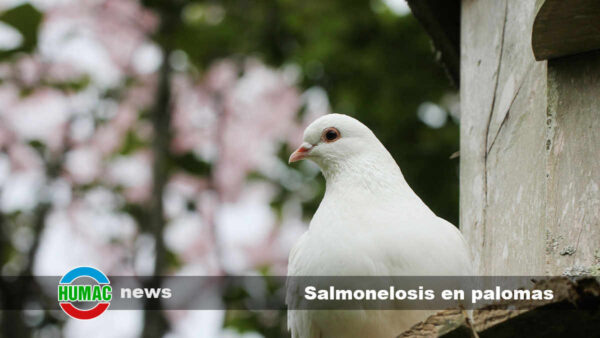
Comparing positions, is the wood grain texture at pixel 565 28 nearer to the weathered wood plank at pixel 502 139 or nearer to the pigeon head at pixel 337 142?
the weathered wood plank at pixel 502 139

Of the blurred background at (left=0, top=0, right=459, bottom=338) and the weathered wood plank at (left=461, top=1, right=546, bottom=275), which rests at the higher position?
the blurred background at (left=0, top=0, right=459, bottom=338)

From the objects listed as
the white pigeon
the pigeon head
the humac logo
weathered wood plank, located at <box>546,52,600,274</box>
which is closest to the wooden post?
weathered wood plank, located at <box>546,52,600,274</box>

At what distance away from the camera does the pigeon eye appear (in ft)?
10.9

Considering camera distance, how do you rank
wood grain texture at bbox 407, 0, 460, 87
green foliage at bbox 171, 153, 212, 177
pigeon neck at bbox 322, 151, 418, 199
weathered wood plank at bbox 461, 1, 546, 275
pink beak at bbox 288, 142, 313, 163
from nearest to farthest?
weathered wood plank at bbox 461, 1, 546, 275 → pigeon neck at bbox 322, 151, 418, 199 → pink beak at bbox 288, 142, 313, 163 → wood grain texture at bbox 407, 0, 460, 87 → green foliage at bbox 171, 153, 212, 177

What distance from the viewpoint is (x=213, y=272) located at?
7820 millimetres

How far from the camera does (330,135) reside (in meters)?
3.33

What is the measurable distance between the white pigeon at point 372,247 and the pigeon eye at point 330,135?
11.3 inches

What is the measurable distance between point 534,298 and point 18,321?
4568 mm

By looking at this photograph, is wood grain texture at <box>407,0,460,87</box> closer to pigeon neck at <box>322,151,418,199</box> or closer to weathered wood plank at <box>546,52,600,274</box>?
pigeon neck at <box>322,151,418,199</box>

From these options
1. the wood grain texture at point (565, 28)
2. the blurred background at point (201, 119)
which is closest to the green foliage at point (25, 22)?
the blurred background at point (201, 119)

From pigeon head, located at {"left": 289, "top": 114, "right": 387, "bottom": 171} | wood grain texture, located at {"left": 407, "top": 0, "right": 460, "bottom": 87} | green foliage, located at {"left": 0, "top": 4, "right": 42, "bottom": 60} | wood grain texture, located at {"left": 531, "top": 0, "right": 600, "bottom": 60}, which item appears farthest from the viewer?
green foliage, located at {"left": 0, "top": 4, "right": 42, "bottom": 60}

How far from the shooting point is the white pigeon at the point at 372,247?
2.60 meters

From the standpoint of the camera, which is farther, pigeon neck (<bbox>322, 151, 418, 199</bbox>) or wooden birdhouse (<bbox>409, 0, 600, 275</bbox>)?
pigeon neck (<bbox>322, 151, 418, 199</bbox>)

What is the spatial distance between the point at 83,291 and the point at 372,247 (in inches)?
69.4
